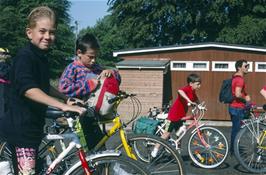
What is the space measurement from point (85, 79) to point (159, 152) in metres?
1.19

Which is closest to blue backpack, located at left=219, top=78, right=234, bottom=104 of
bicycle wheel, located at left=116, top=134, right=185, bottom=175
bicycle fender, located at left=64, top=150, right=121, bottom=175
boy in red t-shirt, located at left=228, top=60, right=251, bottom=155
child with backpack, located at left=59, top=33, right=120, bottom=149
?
boy in red t-shirt, located at left=228, top=60, right=251, bottom=155

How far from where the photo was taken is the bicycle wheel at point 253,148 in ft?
27.7

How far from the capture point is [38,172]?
13.6 feet

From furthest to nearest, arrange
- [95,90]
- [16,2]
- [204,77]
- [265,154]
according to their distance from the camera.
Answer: [16,2] < [204,77] < [265,154] < [95,90]

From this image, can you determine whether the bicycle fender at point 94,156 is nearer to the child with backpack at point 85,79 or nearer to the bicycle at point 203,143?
the child with backpack at point 85,79

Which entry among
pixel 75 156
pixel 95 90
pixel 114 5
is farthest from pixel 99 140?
pixel 114 5

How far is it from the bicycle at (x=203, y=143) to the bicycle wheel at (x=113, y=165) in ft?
17.6

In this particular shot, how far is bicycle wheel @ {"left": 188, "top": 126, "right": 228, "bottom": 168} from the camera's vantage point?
9.12 m

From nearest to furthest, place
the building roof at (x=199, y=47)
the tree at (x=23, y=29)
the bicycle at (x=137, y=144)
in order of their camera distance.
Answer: the bicycle at (x=137, y=144)
the building roof at (x=199, y=47)
the tree at (x=23, y=29)

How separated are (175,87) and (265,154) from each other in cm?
1461

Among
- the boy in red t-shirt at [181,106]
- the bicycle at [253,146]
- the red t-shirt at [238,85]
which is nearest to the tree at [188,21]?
the red t-shirt at [238,85]

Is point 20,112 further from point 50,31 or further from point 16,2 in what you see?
point 16,2

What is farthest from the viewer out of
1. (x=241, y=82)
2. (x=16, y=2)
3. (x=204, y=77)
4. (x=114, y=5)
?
(x=16, y=2)

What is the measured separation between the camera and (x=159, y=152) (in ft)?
18.6
